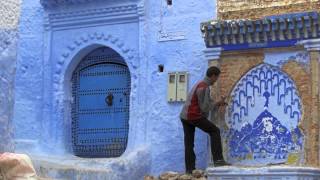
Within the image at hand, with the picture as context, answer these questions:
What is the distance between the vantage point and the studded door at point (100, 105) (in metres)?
10.6

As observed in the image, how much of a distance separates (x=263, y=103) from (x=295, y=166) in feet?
3.21

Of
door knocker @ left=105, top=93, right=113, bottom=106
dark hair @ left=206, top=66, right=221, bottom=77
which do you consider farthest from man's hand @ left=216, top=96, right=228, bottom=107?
door knocker @ left=105, top=93, right=113, bottom=106

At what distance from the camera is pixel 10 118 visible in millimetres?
11242

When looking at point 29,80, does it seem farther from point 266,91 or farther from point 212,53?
point 266,91

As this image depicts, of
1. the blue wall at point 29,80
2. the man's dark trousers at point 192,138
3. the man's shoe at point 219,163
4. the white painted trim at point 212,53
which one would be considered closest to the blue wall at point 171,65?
the white painted trim at point 212,53

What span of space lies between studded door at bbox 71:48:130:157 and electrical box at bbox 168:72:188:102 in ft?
2.63

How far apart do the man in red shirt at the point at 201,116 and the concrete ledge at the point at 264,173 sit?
0.29 meters

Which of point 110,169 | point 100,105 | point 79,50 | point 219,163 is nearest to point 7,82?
point 79,50

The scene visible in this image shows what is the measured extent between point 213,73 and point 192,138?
0.86 m

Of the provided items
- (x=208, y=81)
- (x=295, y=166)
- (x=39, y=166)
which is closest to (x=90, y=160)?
(x=39, y=166)

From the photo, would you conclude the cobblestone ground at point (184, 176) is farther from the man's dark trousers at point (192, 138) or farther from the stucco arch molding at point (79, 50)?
the stucco arch molding at point (79, 50)

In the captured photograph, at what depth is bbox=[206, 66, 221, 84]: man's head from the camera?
29.7ft

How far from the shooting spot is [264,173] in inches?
331

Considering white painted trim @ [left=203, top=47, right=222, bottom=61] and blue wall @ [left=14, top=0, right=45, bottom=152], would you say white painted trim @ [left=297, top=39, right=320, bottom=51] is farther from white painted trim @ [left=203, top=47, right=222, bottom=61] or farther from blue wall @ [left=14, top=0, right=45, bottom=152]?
blue wall @ [left=14, top=0, right=45, bottom=152]
